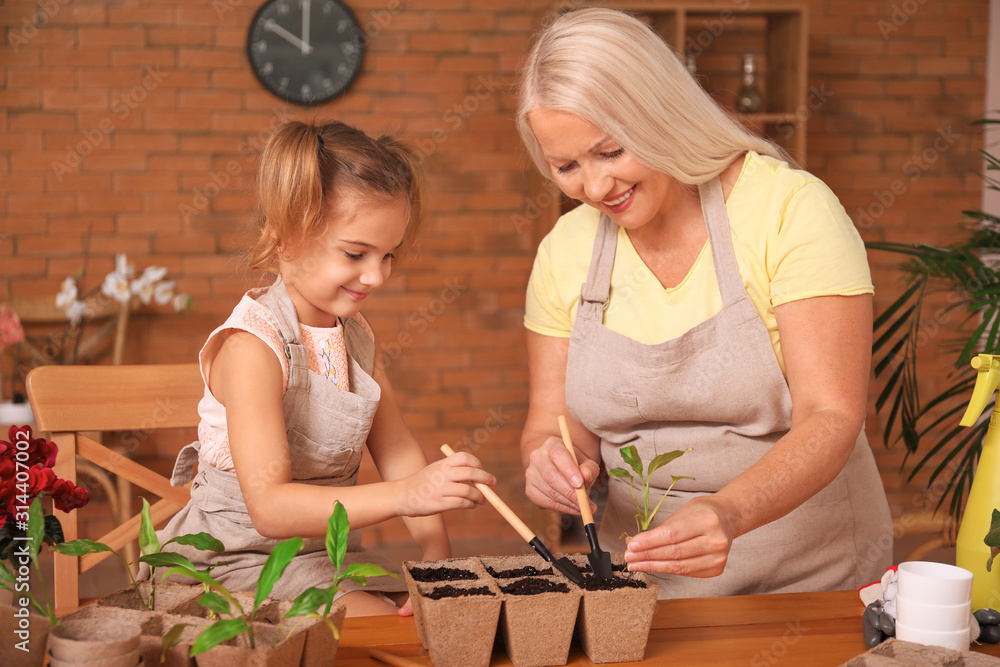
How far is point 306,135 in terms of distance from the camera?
1394 millimetres

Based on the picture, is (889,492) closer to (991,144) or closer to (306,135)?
(991,144)

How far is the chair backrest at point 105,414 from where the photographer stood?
1374 mm

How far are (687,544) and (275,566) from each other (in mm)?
488

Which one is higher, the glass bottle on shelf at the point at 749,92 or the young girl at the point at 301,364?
the glass bottle on shelf at the point at 749,92

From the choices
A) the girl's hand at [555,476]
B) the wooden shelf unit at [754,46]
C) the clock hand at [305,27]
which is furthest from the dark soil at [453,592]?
the clock hand at [305,27]

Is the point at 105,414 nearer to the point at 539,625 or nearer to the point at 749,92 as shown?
the point at 539,625

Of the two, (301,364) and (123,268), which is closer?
(301,364)

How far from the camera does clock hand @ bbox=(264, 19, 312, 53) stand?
3561 mm

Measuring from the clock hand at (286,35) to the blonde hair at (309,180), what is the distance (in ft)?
7.70

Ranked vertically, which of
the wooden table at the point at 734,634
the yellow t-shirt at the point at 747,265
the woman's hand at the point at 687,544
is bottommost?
the wooden table at the point at 734,634

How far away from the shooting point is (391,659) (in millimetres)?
965

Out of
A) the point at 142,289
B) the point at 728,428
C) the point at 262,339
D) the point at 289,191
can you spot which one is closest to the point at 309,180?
the point at 289,191

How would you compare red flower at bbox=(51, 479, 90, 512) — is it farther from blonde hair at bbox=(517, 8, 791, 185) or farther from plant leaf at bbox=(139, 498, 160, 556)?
blonde hair at bbox=(517, 8, 791, 185)

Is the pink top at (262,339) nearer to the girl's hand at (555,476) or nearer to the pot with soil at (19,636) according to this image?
the girl's hand at (555,476)
